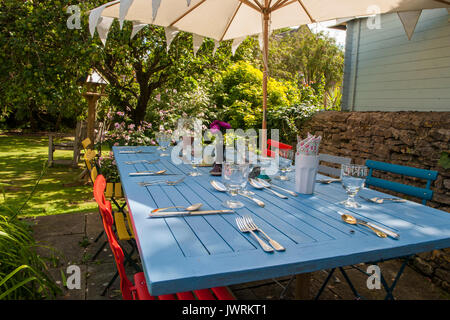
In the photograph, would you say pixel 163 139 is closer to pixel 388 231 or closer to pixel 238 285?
pixel 238 285

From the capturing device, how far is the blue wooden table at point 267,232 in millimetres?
1010

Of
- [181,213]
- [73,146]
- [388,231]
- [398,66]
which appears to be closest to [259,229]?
[181,213]

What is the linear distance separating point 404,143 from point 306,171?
236 centimetres

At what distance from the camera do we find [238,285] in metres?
2.71

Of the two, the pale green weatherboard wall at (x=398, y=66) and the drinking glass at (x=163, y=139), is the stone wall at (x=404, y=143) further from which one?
the drinking glass at (x=163, y=139)

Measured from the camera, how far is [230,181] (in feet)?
5.55

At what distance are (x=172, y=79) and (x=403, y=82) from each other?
443 centimetres

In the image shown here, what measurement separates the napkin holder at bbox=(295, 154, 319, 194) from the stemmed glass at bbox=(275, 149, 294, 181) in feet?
1.27

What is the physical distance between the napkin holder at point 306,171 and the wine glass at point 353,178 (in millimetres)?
212

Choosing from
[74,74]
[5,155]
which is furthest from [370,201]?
[5,155]

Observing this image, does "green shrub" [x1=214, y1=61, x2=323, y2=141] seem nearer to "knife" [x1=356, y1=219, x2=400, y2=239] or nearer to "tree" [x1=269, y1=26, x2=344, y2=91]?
"knife" [x1=356, y1=219, x2=400, y2=239]

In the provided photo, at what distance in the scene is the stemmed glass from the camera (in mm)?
2361

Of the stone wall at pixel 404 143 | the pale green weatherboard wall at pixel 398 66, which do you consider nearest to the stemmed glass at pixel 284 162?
the stone wall at pixel 404 143
